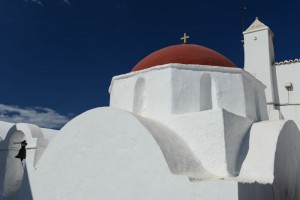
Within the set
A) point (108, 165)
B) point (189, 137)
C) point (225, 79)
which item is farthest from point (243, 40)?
point (108, 165)

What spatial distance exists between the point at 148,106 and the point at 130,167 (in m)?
1.93

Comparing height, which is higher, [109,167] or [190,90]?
Result: [190,90]

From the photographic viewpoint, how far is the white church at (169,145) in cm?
508

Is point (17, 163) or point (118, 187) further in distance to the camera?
point (17, 163)

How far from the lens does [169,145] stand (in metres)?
5.38

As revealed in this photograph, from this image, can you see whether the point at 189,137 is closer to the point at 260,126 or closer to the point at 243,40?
the point at 260,126

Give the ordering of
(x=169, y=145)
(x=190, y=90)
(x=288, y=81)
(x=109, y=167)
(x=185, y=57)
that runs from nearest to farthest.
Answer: (x=169, y=145), (x=109, y=167), (x=190, y=90), (x=185, y=57), (x=288, y=81)

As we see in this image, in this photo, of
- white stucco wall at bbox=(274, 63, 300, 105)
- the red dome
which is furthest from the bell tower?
the red dome

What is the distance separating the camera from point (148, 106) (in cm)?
692

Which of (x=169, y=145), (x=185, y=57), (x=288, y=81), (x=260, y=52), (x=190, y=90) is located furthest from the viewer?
(x=260, y=52)

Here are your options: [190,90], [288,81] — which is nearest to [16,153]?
[190,90]

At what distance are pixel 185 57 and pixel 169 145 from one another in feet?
8.51

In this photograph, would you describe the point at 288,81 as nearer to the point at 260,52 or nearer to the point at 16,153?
the point at 260,52

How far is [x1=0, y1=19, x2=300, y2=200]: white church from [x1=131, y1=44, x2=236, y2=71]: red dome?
0.03m
